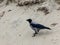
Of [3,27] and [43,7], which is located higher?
[43,7]

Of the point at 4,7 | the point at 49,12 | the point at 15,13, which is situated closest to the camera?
the point at 49,12

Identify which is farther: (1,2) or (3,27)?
(1,2)

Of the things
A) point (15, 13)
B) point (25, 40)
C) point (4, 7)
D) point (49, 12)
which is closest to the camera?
point (25, 40)

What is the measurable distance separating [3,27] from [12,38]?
0.85m

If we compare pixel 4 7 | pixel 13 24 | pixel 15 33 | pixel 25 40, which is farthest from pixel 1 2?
pixel 25 40

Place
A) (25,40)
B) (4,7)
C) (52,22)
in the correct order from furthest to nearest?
(4,7), (52,22), (25,40)

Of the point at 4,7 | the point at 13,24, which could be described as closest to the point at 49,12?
the point at 13,24

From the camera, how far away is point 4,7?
893 centimetres

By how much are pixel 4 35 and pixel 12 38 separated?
1.21 ft

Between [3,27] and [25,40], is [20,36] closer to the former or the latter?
[25,40]

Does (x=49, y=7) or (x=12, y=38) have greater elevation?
(x=49, y=7)

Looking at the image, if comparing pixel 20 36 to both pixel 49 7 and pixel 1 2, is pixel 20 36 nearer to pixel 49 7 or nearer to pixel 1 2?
pixel 49 7

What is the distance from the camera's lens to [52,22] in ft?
23.7

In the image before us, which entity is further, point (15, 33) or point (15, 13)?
point (15, 13)
